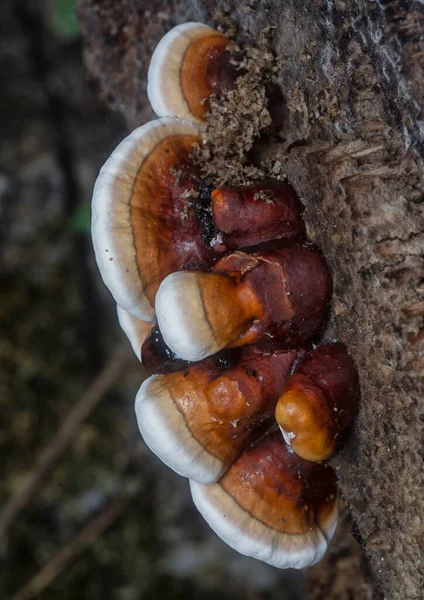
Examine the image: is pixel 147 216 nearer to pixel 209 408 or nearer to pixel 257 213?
pixel 257 213

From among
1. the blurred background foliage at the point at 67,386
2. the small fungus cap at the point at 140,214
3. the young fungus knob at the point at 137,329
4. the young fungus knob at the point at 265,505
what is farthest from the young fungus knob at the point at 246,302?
the blurred background foliage at the point at 67,386

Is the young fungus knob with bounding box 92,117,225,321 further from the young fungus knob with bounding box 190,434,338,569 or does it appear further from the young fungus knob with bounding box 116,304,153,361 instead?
the young fungus knob with bounding box 190,434,338,569

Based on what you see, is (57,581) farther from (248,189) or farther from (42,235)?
(248,189)

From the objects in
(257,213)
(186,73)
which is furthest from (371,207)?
(186,73)

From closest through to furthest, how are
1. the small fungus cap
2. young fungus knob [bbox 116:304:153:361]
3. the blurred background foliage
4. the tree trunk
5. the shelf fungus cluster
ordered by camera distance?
the tree trunk, the shelf fungus cluster, the small fungus cap, young fungus knob [bbox 116:304:153:361], the blurred background foliage

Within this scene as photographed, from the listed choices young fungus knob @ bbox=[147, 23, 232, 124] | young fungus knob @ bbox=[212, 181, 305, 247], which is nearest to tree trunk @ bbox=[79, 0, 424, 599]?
young fungus knob @ bbox=[212, 181, 305, 247]

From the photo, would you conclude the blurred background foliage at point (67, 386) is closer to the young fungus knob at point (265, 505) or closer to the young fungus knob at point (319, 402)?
the young fungus knob at point (265, 505)
